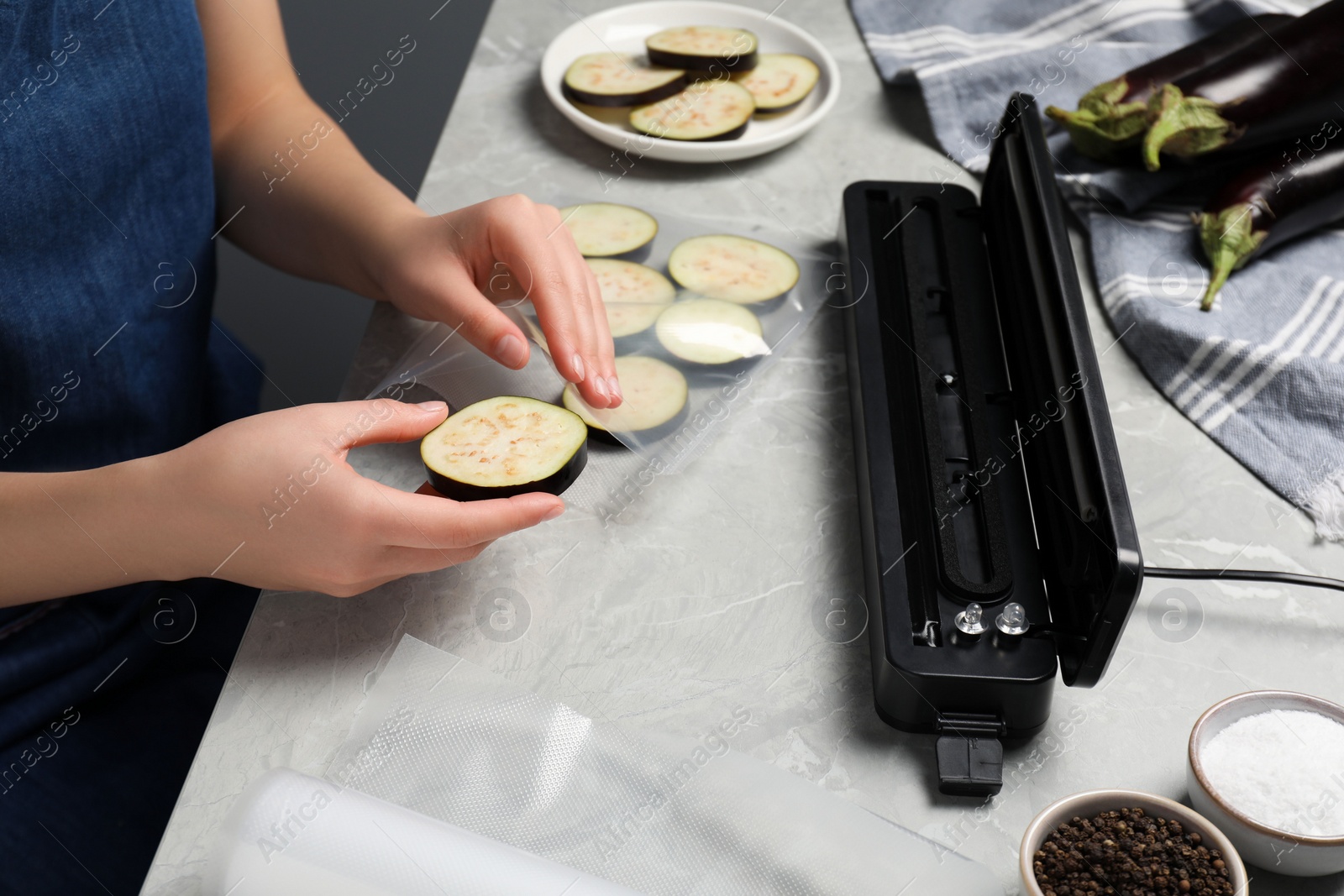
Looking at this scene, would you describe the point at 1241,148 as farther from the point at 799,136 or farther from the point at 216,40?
the point at 216,40

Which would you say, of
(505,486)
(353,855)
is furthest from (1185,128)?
(353,855)

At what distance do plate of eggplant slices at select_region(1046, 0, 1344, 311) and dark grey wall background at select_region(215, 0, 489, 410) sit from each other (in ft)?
6.38

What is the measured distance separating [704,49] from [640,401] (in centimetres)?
77

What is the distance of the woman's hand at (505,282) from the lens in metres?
1.07

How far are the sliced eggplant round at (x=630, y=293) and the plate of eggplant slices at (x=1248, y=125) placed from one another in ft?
2.22

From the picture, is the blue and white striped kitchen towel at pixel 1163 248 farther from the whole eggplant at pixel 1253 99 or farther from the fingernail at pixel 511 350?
the fingernail at pixel 511 350

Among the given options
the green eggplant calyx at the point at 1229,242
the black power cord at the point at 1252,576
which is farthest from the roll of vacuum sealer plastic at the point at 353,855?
the green eggplant calyx at the point at 1229,242

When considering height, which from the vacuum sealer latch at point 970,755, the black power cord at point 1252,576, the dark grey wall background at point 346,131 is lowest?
the dark grey wall background at point 346,131

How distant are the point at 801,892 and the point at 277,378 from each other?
2294 mm

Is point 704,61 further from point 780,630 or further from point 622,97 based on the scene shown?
point 780,630

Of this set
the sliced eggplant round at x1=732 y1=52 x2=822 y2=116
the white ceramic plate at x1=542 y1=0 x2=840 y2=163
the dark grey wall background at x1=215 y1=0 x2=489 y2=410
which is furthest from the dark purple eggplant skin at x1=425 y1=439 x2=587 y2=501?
the dark grey wall background at x1=215 y1=0 x2=489 y2=410

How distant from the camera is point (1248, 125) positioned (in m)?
1.35

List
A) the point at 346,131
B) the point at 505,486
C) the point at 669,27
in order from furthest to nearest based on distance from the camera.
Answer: the point at 346,131
the point at 669,27
the point at 505,486

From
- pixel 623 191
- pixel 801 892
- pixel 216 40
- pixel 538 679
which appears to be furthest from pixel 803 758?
pixel 216 40
